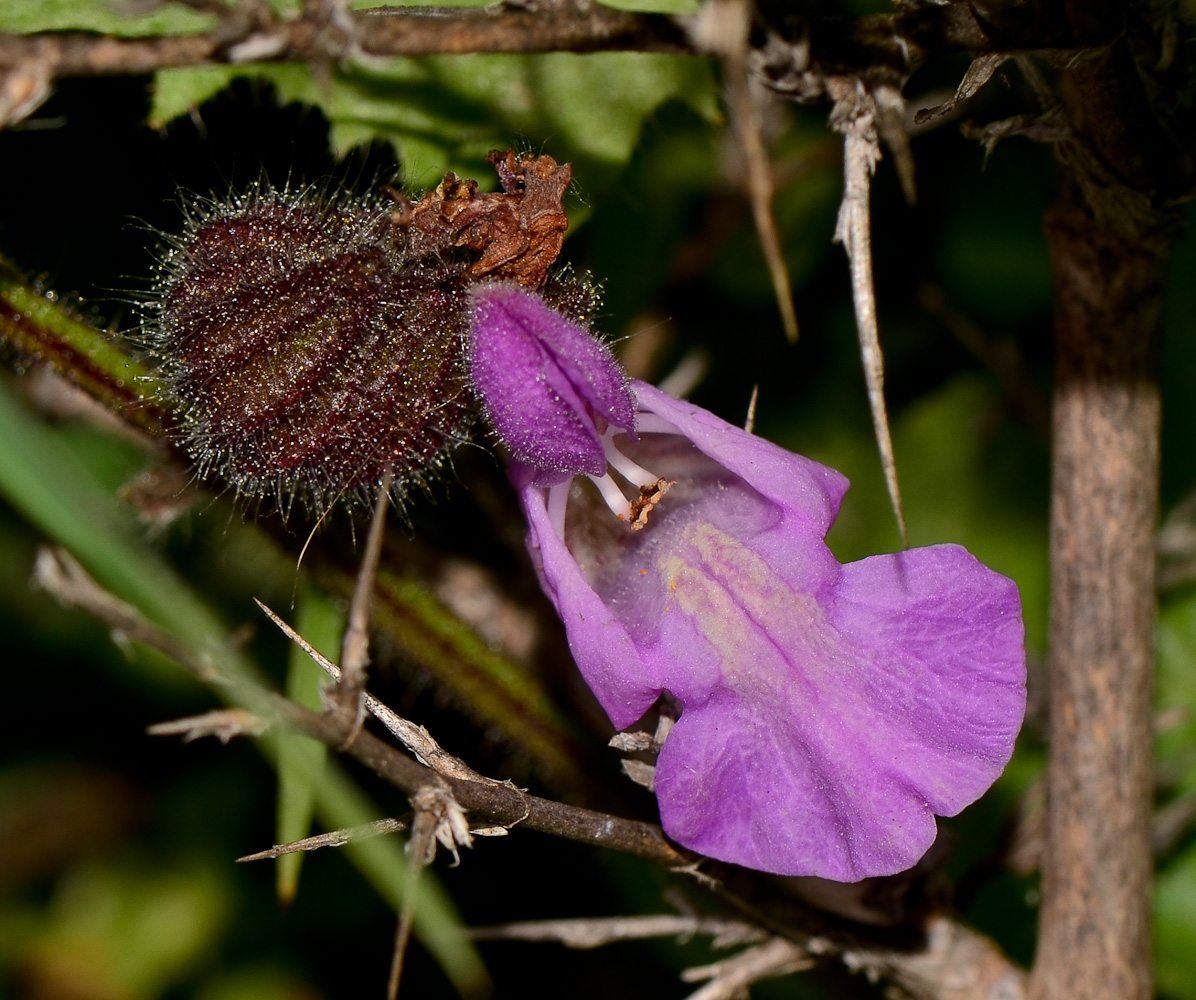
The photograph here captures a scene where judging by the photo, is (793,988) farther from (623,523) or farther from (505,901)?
(623,523)

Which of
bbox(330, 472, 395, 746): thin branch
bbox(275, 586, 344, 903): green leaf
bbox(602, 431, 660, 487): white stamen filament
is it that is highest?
bbox(330, 472, 395, 746): thin branch

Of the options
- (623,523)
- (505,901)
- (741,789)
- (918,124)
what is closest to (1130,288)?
(918,124)

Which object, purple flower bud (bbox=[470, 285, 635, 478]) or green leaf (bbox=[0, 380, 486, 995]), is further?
purple flower bud (bbox=[470, 285, 635, 478])

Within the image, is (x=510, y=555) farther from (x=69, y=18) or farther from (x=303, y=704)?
(x=69, y=18)

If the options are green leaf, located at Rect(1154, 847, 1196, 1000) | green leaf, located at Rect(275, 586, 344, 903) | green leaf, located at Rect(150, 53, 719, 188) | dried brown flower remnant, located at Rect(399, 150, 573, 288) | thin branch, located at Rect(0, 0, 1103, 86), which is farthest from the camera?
green leaf, located at Rect(1154, 847, 1196, 1000)

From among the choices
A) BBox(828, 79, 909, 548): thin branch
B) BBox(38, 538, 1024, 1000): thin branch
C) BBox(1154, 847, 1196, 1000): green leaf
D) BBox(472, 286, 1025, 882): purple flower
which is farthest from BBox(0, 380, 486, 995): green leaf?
BBox(1154, 847, 1196, 1000): green leaf

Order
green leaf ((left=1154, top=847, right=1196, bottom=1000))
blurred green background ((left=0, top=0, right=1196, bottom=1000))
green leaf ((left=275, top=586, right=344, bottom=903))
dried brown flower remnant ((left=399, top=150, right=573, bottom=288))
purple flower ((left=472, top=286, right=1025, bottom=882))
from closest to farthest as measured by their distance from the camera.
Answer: purple flower ((left=472, top=286, right=1025, bottom=882)) → dried brown flower remnant ((left=399, top=150, right=573, bottom=288)) → green leaf ((left=275, top=586, right=344, bottom=903)) → blurred green background ((left=0, top=0, right=1196, bottom=1000)) → green leaf ((left=1154, top=847, right=1196, bottom=1000))

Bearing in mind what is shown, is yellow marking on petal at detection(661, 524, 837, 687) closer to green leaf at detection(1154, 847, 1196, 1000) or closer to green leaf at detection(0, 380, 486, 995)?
green leaf at detection(0, 380, 486, 995)
